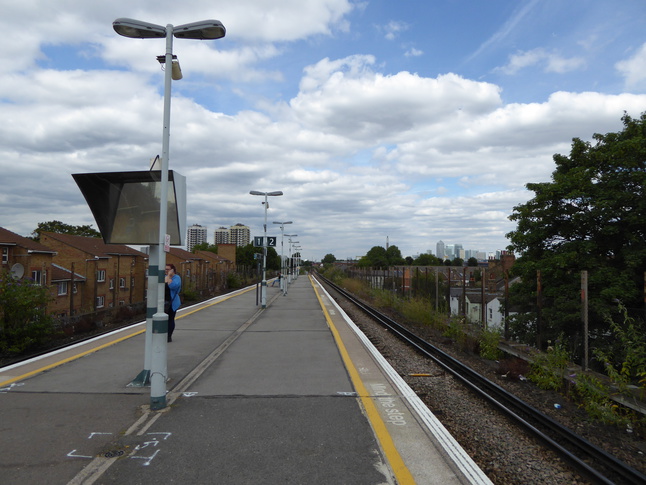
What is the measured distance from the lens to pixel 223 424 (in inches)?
196

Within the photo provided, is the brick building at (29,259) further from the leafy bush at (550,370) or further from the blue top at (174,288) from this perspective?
→ the leafy bush at (550,370)

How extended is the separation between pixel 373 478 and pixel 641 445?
3962mm

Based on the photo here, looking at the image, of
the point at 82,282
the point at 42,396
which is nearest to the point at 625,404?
the point at 42,396

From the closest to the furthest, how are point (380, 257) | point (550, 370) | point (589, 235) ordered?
point (550, 370) → point (589, 235) → point (380, 257)

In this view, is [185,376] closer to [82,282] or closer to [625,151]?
[625,151]

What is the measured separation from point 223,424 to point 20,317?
672 cm

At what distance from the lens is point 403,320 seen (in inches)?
765

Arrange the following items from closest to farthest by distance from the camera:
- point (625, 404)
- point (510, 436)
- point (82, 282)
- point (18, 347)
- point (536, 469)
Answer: point (536, 469) < point (510, 436) < point (625, 404) < point (18, 347) < point (82, 282)

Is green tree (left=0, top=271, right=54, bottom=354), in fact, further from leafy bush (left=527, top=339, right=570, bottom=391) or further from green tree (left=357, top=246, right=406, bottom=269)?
green tree (left=357, top=246, right=406, bottom=269)

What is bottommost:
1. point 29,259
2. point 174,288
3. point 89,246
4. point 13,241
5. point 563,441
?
point 563,441

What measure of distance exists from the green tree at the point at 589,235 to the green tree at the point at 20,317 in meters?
12.9

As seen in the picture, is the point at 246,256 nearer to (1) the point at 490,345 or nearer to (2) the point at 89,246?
(2) the point at 89,246

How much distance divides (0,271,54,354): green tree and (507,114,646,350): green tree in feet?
42.3

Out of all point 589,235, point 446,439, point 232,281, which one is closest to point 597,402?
point 446,439
